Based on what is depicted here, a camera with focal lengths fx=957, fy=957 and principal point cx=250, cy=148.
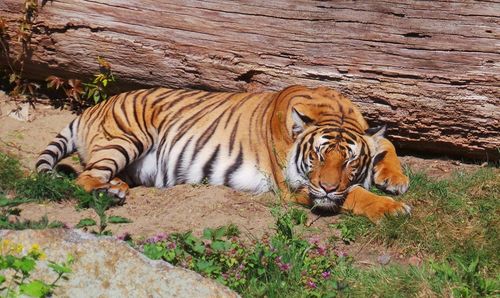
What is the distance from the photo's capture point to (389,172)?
643cm

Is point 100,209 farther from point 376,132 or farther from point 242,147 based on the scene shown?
point 376,132

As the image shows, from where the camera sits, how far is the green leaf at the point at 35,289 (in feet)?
13.1

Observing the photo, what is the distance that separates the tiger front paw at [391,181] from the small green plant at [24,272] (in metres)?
2.71

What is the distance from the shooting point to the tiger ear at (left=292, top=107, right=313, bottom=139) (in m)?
6.51

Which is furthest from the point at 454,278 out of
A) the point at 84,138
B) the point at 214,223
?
the point at 84,138

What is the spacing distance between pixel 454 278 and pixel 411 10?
2.30 m

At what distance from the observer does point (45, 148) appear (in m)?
7.48

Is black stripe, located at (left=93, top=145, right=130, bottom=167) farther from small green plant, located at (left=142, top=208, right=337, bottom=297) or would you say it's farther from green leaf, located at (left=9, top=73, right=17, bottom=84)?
small green plant, located at (left=142, top=208, right=337, bottom=297)

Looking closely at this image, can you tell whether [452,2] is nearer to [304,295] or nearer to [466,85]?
[466,85]

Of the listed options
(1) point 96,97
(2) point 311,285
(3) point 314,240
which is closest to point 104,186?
(1) point 96,97

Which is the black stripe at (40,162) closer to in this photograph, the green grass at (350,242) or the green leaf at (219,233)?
the green grass at (350,242)

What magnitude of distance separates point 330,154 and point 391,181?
1.58 feet

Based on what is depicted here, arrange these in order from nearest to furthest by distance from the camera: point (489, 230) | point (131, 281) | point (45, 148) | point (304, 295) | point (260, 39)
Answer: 1. point (131, 281)
2. point (304, 295)
3. point (489, 230)
4. point (260, 39)
5. point (45, 148)

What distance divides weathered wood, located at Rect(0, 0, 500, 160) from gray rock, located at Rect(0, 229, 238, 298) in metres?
2.81
